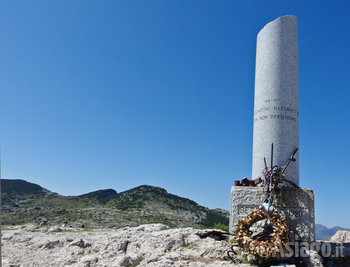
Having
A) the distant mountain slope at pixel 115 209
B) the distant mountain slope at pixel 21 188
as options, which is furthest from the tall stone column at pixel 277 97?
the distant mountain slope at pixel 21 188

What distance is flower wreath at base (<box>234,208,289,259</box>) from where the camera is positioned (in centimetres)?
663

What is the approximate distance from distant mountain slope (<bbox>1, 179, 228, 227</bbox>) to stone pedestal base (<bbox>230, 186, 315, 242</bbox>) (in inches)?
1331

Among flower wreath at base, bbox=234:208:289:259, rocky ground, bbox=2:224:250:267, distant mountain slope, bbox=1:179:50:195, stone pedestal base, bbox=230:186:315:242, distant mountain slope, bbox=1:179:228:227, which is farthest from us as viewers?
distant mountain slope, bbox=1:179:50:195

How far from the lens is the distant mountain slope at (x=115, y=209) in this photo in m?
47.5

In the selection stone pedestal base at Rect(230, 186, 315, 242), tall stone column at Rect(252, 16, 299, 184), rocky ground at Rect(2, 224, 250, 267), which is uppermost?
tall stone column at Rect(252, 16, 299, 184)

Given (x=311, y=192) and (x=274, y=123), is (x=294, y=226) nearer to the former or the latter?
(x=311, y=192)

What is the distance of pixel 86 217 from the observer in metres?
47.8

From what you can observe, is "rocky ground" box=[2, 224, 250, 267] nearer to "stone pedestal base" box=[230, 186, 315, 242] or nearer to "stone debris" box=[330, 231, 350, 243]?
"stone pedestal base" box=[230, 186, 315, 242]

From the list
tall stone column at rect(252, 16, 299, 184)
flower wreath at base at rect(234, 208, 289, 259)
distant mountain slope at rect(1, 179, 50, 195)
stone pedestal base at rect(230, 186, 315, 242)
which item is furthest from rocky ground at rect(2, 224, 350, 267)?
distant mountain slope at rect(1, 179, 50, 195)

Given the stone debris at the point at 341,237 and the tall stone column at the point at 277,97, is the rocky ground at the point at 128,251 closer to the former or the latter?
the tall stone column at the point at 277,97

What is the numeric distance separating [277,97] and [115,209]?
53699 millimetres

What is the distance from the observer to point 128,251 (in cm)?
823

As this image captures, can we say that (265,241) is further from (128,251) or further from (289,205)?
(128,251)

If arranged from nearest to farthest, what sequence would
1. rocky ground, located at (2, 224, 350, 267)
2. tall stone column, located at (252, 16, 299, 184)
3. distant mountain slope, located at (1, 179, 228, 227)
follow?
1. rocky ground, located at (2, 224, 350, 267)
2. tall stone column, located at (252, 16, 299, 184)
3. distant mountain slope, located at (1, 179, 228, 227)
